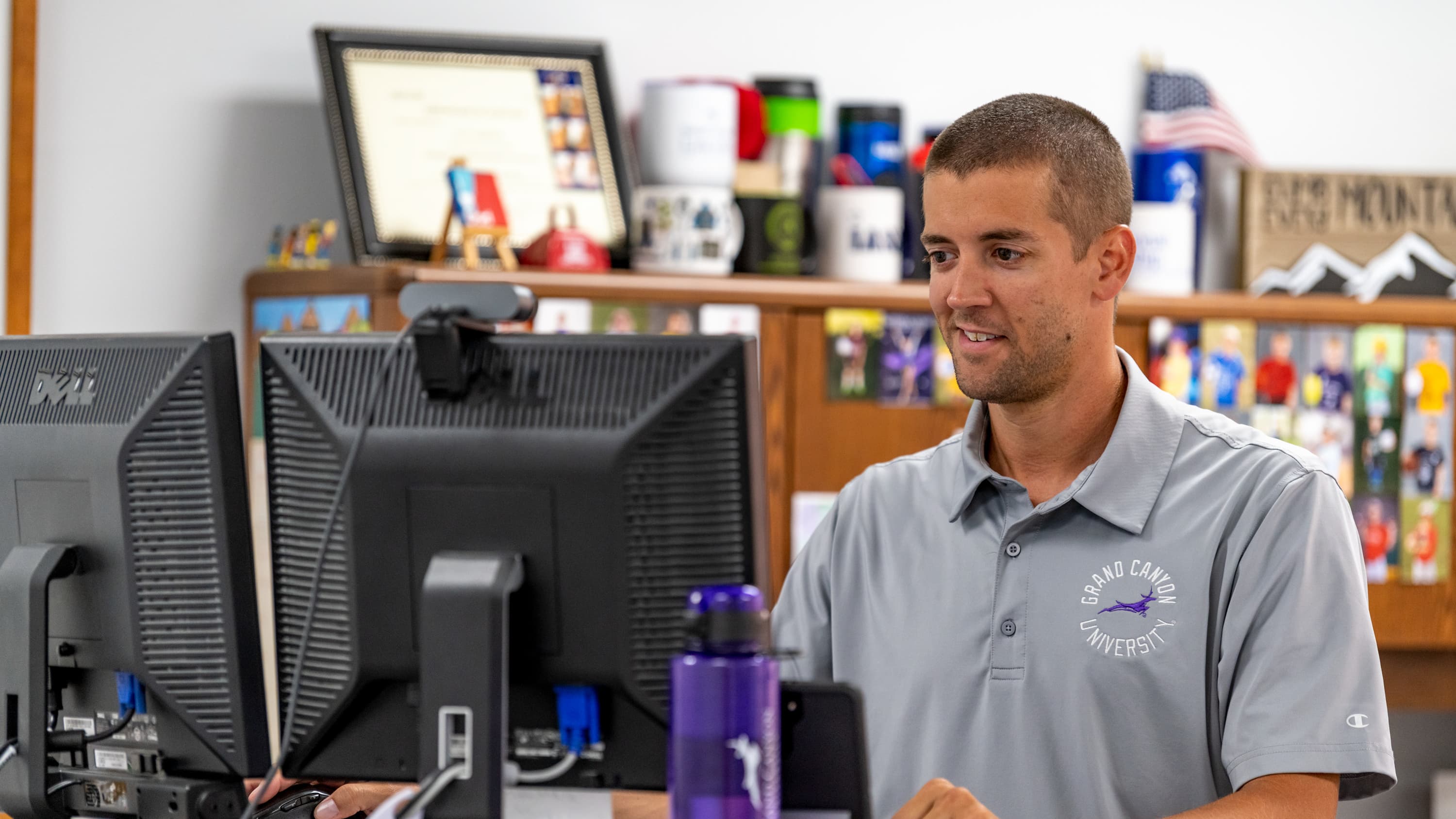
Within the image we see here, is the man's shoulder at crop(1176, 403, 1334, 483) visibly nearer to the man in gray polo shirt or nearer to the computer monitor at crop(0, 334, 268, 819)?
the man in gray polo shirt

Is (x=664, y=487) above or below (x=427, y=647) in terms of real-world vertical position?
above

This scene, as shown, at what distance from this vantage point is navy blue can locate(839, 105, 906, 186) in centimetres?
245

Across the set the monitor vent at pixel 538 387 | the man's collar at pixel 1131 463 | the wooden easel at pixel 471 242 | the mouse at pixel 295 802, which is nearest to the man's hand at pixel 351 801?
the mouse at pixel 295 802

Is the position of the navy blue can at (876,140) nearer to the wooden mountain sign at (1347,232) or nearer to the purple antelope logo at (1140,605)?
the wooden mountain sign at (1347,232)

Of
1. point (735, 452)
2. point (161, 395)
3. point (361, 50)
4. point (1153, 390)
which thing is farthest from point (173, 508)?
point (361, 50)

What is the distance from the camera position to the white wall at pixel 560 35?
7.63 feet

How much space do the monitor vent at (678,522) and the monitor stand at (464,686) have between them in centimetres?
9

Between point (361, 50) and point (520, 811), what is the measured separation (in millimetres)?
1545

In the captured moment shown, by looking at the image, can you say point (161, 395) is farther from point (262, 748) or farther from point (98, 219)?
point (98, 219)

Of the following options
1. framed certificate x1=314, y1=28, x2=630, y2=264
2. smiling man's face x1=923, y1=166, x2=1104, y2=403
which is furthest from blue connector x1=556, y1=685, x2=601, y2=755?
framed certificate x1=314, y1=28, x2=630, y2=264

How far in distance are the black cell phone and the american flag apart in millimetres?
1899

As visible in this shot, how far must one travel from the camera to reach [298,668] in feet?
3.35

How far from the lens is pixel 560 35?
8.21 feet

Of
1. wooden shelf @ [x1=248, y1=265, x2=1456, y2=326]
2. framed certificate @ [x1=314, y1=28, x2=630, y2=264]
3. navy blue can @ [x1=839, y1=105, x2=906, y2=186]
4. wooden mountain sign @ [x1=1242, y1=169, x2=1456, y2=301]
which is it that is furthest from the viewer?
wooden mountain sign @ [x1=1242, y1=169, x2=1456, y2=301]
